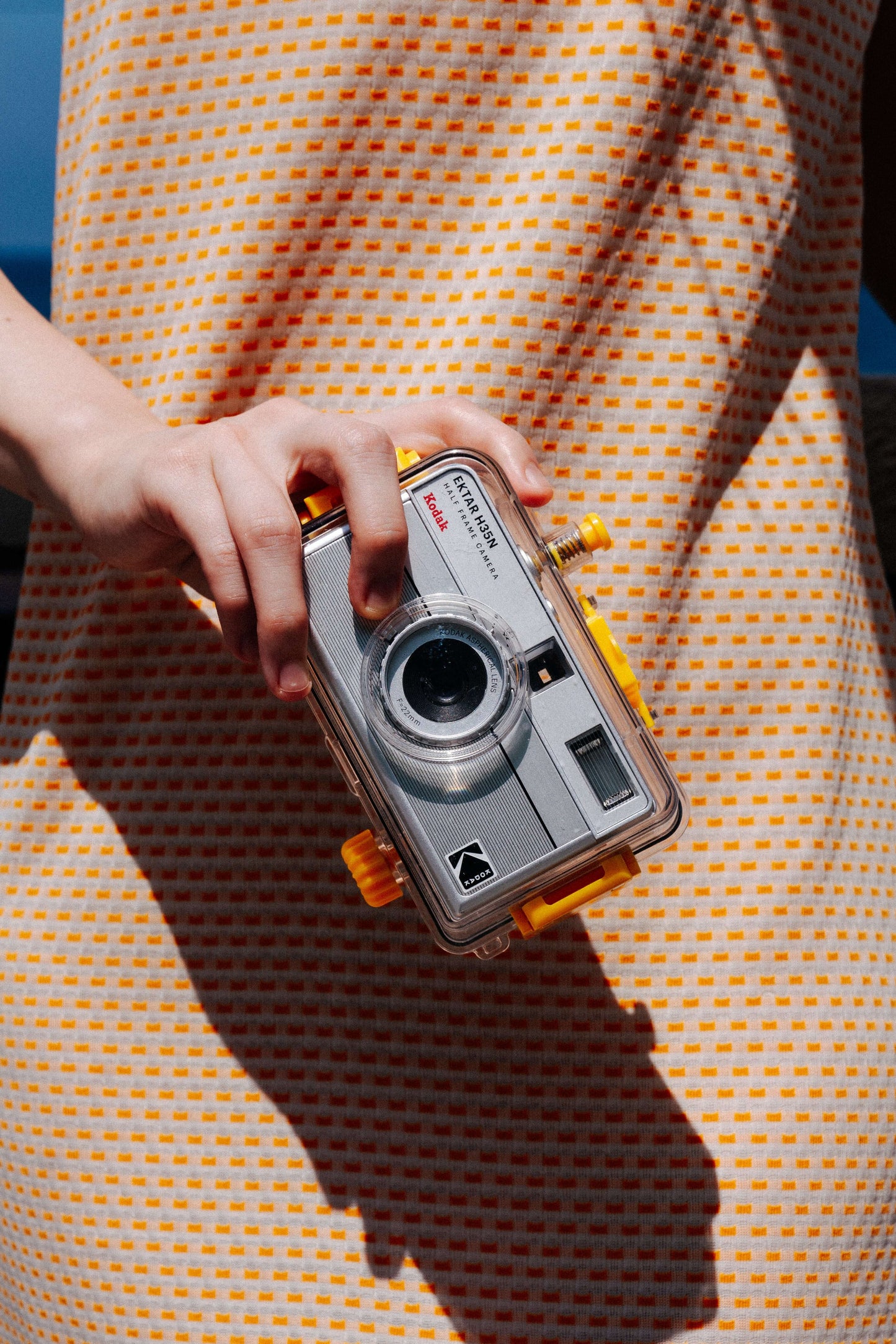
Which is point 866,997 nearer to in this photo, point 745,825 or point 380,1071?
point 745,825

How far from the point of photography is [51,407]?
47cm

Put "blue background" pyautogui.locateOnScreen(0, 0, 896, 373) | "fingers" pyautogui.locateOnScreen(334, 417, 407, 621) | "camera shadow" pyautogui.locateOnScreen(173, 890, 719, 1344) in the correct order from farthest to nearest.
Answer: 1. "blue background" pyautogui.locateOnScreen(0, 0, 896, 373)
2. "camera shadow" pyautogui.locateOnScreen(173, 890, 719, 1344)
3. "fingers" pyautogui.locateOnScreen(334, 417, 407, 621)

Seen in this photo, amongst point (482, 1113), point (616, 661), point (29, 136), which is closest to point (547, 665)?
point (616, 661)

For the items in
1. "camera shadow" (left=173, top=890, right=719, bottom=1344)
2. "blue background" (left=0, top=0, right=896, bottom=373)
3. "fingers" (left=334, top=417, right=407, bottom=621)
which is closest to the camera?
"fingers" (left=334, top=417, right=407, bottom=621)

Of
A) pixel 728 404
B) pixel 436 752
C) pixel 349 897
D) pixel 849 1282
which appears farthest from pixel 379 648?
pixel 849 1282

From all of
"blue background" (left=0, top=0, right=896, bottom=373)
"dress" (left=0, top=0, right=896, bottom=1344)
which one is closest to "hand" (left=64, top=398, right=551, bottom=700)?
"dress" (left=0, top=0, right=896, bottom=1344)

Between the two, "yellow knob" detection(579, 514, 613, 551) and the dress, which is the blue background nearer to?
the dress

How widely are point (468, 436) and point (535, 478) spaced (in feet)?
0.13

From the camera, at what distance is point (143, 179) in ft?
1.80

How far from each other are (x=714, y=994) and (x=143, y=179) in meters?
0.56

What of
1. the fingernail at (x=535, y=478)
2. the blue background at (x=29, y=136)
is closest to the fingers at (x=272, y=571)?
the fingernail at (x=535, y=478)

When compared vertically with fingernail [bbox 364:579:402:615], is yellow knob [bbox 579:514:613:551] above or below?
above

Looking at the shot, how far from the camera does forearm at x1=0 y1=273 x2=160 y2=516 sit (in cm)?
46

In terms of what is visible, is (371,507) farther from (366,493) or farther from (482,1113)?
(482,1113)
